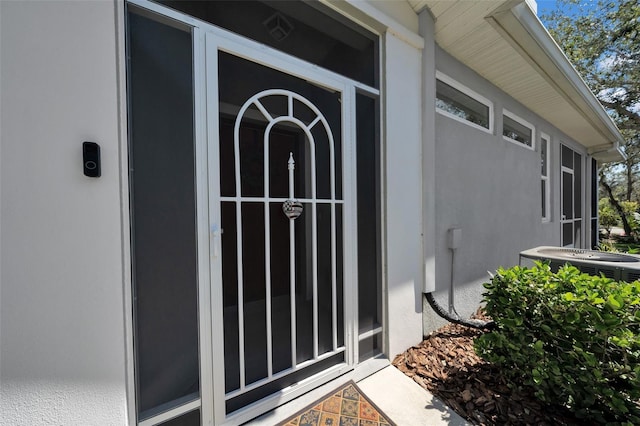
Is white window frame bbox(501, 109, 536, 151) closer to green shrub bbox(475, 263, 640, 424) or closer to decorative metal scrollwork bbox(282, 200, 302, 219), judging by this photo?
green shrub bbox(475, 263, 640, 424)

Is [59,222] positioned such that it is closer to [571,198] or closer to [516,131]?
[516,131]

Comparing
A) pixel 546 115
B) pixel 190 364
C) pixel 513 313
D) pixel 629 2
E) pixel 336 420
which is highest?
pixel 629 2

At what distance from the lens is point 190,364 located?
5.33ft

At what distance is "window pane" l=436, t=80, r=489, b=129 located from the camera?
3287 millimetres

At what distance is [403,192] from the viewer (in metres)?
2.63

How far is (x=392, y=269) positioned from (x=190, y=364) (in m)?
1.82

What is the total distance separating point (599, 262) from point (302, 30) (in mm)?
3596

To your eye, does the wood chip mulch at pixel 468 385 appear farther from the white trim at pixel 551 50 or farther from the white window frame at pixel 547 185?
the white window frame at pixel 547 185

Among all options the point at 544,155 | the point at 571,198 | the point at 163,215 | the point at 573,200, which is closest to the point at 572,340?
the point at 163,215

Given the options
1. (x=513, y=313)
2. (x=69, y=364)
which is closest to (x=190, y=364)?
(x=69, y=364)

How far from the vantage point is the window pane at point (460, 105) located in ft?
10.8

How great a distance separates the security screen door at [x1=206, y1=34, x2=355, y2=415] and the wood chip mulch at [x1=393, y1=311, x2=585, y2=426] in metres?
0.77

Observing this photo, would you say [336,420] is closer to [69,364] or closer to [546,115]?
[69,364]

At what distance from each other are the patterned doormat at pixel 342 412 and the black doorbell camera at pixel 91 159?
195cm
